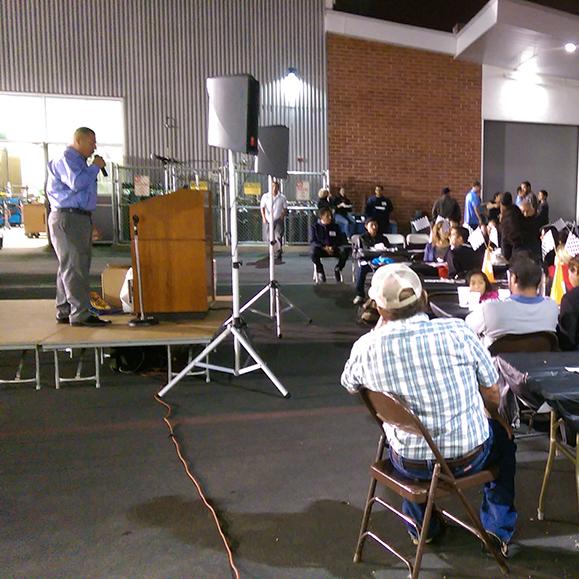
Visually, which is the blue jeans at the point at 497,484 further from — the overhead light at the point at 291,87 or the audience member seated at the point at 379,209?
the overhead light at the point at 291,87

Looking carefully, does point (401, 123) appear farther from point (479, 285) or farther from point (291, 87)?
point (479, 285)

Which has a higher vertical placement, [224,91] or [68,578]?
[224,91]

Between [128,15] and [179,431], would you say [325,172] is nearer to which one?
[128,15]

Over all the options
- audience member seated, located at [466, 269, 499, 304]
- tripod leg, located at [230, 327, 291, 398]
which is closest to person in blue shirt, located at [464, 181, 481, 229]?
audience member seated, located at [466, 269, 499, 304]

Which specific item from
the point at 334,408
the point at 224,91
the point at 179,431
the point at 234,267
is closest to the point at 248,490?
the point at 179,431

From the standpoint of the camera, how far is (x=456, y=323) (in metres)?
2.18

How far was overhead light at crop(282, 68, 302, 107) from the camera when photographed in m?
14.4

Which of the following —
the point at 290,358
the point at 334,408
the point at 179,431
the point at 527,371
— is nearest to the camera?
the point at 527,371

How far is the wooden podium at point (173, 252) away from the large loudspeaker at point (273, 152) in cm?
144

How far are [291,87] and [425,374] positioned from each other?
44.2ft

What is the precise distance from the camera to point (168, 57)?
14.2 m

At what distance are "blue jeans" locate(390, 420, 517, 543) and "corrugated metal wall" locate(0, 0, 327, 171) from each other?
42.2 feet

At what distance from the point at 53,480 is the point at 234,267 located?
198 cm

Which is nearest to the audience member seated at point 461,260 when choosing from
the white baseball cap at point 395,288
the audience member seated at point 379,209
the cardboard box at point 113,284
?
the cardboard box at point 113,284
